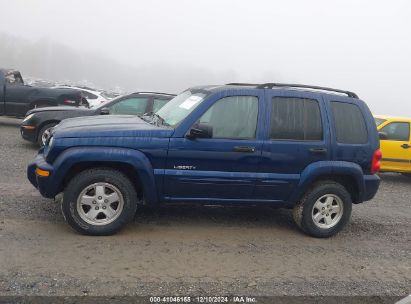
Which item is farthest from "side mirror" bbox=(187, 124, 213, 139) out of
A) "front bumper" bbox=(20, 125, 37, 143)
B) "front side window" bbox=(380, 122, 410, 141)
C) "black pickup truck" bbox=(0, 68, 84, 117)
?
"black pickup truck" bbox=(0, 68, 84, 117)

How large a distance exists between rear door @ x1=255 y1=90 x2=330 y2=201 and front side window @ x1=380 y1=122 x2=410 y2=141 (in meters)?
5.64

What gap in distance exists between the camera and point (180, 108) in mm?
5602

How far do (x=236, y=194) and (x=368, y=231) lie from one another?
213cm

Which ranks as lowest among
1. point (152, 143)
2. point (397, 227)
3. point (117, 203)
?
point (397, 227)

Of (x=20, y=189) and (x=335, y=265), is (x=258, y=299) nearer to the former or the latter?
(x=335, y=265)

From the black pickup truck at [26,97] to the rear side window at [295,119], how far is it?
8.55m

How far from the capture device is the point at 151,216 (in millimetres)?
5883

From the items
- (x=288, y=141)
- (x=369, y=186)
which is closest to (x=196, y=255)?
(x=288, y=141)

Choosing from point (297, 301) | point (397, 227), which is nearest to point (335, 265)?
point (297, 301)

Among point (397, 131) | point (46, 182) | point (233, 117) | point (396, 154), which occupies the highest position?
point (233, 117)

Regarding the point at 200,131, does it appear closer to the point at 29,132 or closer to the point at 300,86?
the point at 300,86

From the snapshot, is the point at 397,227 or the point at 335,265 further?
the point at 397,227

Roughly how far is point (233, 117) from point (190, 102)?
585mm

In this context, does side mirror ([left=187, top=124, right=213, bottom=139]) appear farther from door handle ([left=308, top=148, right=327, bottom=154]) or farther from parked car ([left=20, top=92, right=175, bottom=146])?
parked car ([left=20, top=92, right=175, bottom=146])
